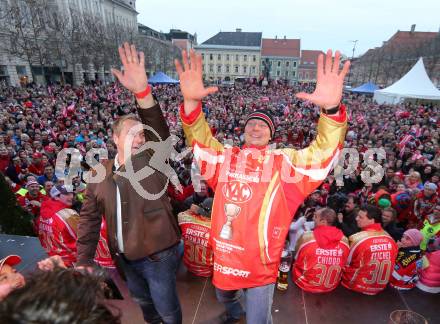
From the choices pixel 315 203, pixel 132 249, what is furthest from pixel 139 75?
pixel 315 203

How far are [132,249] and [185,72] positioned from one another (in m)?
1.33

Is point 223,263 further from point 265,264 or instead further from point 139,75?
point 139,75

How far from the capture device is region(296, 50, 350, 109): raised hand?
5.99 feet

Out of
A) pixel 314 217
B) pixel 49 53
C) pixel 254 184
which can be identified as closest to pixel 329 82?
pixel 254 184

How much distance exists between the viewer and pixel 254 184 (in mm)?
2010

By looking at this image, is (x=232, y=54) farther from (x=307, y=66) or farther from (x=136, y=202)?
(x=136, y=202)

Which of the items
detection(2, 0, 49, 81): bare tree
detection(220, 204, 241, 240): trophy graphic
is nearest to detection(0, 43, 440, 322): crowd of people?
detection(220, 204, 241, 240): trophy graphic

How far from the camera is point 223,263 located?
6.93ft

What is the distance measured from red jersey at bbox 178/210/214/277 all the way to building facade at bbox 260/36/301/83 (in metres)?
78.1

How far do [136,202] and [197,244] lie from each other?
1.74 metres

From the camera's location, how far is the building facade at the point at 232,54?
7525 centimetres

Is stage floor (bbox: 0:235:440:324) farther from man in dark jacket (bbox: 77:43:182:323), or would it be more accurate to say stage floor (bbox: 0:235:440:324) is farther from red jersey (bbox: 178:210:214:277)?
man in dark jacket (bbox: 77:43:182:323)

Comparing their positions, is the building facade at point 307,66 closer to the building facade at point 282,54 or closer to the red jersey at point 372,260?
the building facade at point 282,54

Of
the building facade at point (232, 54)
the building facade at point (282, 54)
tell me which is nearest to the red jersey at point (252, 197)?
the building facade at point (232, 54)
